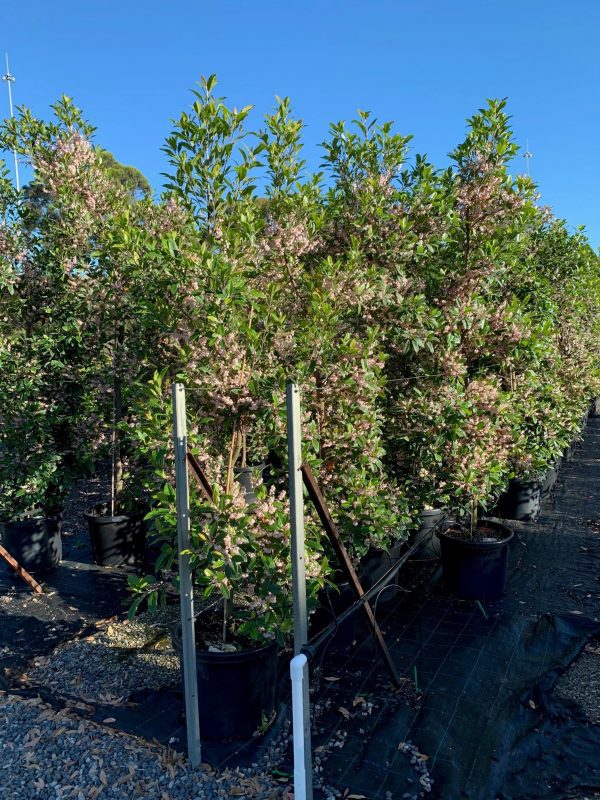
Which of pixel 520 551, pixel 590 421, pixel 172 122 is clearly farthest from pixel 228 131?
pixel 590 421

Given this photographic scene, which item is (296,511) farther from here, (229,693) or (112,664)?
(112,664)

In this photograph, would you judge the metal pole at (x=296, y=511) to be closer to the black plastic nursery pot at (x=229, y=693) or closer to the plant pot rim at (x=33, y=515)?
the black plastic nursery pot at (x=229, y=693)

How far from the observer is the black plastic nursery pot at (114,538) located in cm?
574

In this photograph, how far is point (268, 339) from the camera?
3.40m

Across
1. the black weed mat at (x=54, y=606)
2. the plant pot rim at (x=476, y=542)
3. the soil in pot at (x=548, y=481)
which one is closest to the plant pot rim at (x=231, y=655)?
the black weed mat at (x=54, y=606)

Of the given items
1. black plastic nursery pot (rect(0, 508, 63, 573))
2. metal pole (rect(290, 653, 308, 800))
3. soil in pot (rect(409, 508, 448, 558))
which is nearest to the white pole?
metal pole (rect(290, 653, 308, 800))

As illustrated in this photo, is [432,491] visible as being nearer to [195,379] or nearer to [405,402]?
[405,402]

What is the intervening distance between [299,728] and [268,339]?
2044mm

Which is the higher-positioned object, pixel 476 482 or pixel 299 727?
pixel 476 482

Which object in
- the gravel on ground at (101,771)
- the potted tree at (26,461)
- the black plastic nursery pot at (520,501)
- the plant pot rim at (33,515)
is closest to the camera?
the gravel on ground at (101,771)

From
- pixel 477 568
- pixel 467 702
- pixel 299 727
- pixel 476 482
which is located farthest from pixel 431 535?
pixel 299 727

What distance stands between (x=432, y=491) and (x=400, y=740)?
1.80 m

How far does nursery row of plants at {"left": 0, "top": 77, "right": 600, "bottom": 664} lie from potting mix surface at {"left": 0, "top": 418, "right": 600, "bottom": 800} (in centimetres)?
58

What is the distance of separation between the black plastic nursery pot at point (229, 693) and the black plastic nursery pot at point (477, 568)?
225cm
